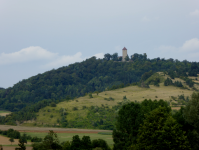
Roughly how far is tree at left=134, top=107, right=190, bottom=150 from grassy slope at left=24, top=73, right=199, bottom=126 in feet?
132

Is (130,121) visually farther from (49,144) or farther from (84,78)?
(84,78)

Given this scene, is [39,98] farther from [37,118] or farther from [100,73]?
[37,118]

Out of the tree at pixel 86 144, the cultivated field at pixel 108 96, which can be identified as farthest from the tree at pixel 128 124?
the cultivated field at pixel 108 96

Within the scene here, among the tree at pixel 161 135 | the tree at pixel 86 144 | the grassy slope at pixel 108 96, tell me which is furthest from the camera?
the grassy slope at pixel 108 96

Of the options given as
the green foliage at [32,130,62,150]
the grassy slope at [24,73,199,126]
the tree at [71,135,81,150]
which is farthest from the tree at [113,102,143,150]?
the grassy slope at [24,73,199,126]

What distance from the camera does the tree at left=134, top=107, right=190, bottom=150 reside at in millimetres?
22752

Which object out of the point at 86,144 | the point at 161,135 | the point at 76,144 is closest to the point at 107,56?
the point at 86,144

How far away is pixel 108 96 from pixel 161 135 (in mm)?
57427

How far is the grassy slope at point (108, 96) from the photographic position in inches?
2549

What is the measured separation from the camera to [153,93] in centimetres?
7794

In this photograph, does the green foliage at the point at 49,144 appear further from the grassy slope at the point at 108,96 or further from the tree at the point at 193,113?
the grassy slope at the point at 108,96

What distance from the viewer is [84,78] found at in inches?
5659

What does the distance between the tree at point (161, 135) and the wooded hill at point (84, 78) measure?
75.3 meters

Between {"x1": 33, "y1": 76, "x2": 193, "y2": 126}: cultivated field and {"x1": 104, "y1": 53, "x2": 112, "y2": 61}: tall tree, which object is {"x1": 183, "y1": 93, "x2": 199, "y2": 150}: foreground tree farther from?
{"x1": 104, "y1": 53, "x2": 112, "y2": 61}: tall tree
